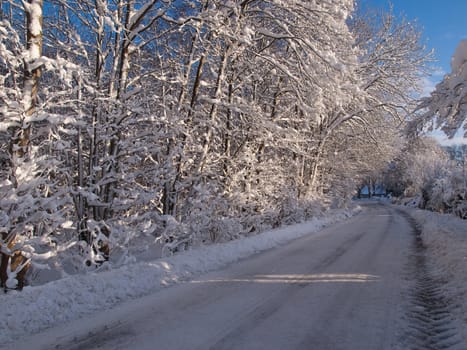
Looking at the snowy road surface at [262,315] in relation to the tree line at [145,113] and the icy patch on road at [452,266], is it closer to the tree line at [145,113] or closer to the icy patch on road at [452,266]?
the icy patch on road at [452,266]

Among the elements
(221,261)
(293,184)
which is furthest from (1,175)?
(293,184)

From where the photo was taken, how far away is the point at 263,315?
4648 millimetres

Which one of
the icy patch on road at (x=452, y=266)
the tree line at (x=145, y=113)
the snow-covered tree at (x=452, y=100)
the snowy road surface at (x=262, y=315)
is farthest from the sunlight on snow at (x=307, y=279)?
the snow-covered tree at (x=452, y=100)

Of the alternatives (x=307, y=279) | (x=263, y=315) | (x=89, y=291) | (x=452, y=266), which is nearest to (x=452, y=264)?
(x=452, y=266)

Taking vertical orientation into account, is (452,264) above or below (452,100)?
below

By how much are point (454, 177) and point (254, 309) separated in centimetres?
2207

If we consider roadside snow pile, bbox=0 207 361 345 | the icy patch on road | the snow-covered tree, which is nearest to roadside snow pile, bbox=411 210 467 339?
the icy patch on road

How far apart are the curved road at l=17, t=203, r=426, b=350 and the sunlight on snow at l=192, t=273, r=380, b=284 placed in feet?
0.06

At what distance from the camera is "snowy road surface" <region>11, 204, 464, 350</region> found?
384 cm

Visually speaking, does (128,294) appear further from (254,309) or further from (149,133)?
(149,133)

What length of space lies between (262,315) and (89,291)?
272cm

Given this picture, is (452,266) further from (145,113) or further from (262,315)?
(145,113)

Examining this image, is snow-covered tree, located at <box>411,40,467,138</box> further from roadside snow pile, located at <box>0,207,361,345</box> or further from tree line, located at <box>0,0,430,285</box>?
roadside snow pile, located at <box>0,207,361,345</box>

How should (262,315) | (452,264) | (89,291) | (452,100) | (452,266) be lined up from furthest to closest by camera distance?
1. (452,264)
2. (452,266)
3. (452,100)
4. (89,291)
5. (262,315)
